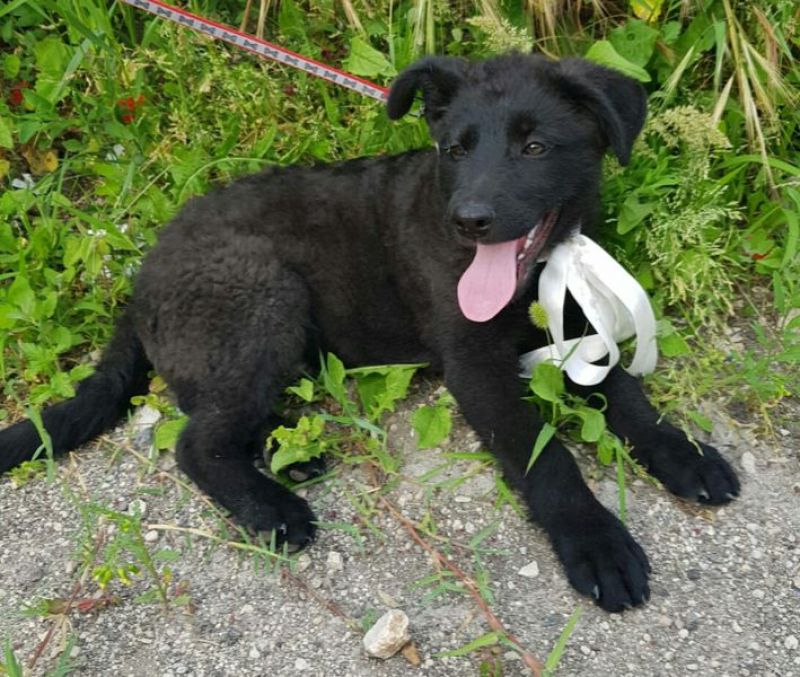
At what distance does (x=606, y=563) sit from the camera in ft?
7.89

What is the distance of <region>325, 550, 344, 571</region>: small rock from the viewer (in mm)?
2602

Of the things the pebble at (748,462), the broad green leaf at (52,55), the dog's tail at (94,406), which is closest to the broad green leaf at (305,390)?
the dog's tail at (94,406)

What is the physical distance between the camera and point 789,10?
3404mm

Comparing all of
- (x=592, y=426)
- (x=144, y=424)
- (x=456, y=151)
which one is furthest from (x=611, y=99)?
(x=144, y=424)

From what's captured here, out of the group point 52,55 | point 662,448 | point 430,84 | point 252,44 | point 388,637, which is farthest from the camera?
point 52,55

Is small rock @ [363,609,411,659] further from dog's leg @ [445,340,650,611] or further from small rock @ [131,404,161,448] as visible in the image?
small rock @ [131,404,161,448]

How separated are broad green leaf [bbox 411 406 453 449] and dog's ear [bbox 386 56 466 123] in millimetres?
919

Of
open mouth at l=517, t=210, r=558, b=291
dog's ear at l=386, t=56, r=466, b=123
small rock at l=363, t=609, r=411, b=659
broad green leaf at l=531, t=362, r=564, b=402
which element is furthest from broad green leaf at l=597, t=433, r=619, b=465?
dog's ear at l=386, t=56, r=466, b=123

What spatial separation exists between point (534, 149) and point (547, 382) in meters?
0.67

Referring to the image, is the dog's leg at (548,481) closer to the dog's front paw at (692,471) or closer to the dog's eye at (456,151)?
the dog's front paw at (692,471)

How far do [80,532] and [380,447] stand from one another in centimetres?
92

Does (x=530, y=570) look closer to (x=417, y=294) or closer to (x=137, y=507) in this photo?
(x=417, y=294)

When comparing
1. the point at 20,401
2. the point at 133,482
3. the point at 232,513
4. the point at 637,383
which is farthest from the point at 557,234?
the point at 20,401

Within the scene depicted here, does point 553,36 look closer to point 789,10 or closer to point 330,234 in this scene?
point 789,10
